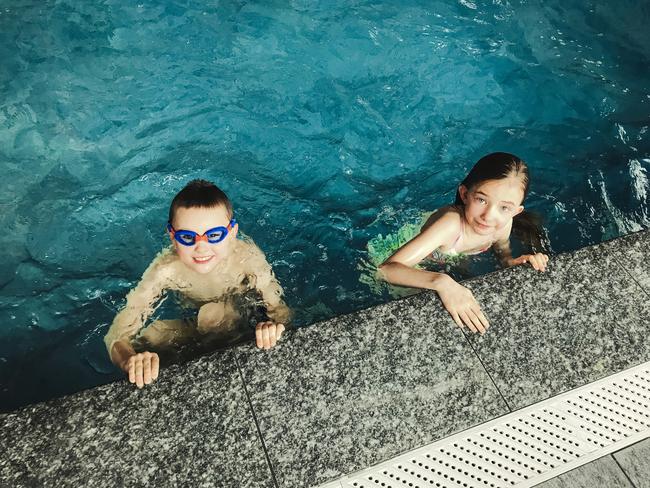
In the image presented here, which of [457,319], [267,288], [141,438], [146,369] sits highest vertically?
[457,319]

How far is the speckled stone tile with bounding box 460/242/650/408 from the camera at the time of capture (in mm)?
3154

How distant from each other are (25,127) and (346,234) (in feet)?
13.6

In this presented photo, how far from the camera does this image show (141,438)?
2.73 metres

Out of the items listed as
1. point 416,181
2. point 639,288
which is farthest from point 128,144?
point 639,288

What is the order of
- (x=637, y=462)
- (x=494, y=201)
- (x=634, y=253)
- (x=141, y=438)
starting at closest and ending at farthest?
(x=141, y=438), (x=637, y=462), (x=634, y=253), (x=494, y=201)

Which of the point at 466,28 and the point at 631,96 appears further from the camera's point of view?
the point at 466,28

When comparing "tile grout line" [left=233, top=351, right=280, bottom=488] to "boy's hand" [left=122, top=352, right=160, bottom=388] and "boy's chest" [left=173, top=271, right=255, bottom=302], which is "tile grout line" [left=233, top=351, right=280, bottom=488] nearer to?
"boy's hand" [left=122, top=352, right=160, bottom=388]

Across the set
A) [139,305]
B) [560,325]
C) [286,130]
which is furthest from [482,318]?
[286,130]

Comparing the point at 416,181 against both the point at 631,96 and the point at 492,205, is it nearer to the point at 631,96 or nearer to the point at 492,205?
the point at 492,205

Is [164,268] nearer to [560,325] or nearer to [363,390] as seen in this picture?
[363,390]

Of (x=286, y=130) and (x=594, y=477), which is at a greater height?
(x=594, y=477)

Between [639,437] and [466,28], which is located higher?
[466,28]

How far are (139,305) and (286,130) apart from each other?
11.3 ft

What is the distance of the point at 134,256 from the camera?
17.8ft
